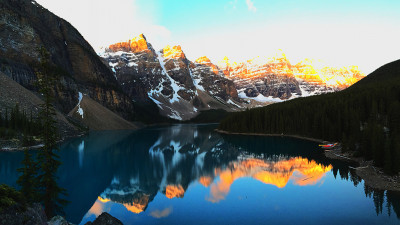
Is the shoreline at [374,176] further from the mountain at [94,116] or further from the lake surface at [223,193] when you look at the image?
the mountain at [94,116]

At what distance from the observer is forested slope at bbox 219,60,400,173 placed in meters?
41.4

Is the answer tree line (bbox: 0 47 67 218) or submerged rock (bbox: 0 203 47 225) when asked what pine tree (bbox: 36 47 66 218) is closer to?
tree line (bbox: 0 47 67 218)

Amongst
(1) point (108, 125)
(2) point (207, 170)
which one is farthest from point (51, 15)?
(2) point (207, 170)

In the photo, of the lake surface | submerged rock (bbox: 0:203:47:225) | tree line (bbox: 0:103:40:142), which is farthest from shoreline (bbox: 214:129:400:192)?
tree line (bbox: 0:103:40:142)

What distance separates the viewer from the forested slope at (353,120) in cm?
4135

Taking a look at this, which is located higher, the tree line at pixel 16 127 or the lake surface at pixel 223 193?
the tree line at pixel 16 127

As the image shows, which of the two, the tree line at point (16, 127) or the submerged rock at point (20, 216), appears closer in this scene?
the submerged rock at point (20, 216)

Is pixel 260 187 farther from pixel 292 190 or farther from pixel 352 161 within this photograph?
pixel 352 161

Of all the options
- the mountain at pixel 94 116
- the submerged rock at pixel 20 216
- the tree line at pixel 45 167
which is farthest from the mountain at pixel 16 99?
the submerged rock at pixel 20 216

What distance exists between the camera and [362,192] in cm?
2945

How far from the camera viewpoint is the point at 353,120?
7462 cm

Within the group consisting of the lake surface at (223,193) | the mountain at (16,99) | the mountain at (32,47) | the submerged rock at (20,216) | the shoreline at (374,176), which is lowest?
the lake surface at (223,193)

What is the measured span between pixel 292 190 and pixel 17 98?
104 metres

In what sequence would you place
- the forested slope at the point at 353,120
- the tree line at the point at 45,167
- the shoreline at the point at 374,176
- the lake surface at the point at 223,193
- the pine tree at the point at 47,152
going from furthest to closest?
the forested slope at the point at 353,120
the shoreline at the point at 374,176
the lake surface at the point at 223,193
the pine tree at the point at 47,152
the tree line at the point at 45,167
